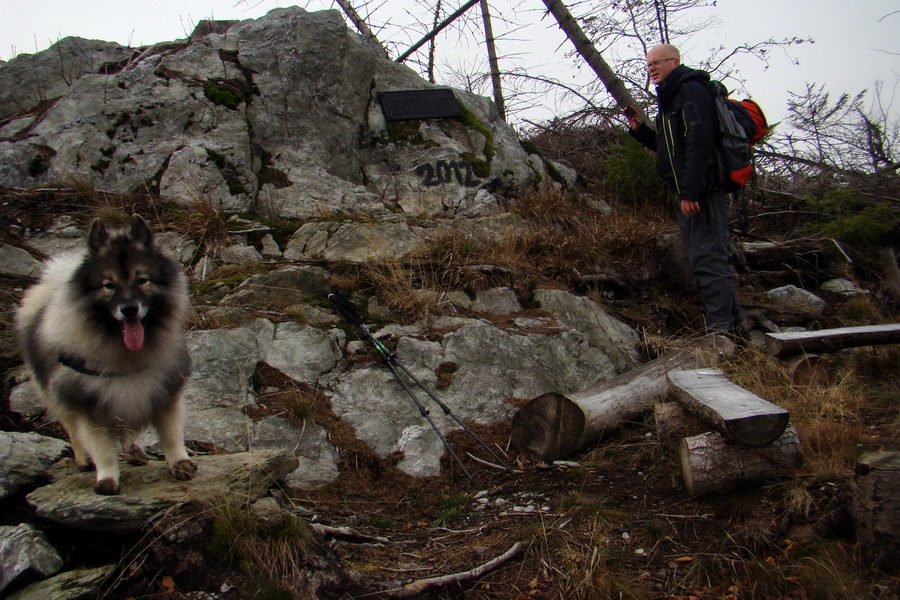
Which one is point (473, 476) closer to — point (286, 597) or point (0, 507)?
point (286, 597)

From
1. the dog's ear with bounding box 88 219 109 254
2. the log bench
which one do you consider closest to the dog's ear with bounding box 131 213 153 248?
the dog's ear with bounding box 88 219 109 254

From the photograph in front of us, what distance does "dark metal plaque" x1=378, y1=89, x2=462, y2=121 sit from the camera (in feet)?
26.8

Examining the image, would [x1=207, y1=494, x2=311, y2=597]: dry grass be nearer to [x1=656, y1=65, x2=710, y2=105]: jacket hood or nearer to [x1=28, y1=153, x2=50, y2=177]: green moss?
[x1=656, y1=65, x2=710, y2=105]: jacket hood

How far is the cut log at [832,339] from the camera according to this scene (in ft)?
12.7

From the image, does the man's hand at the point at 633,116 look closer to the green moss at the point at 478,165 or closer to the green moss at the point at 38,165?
the green moss at the point at 478,165

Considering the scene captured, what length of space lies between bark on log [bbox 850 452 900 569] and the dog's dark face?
3.15m

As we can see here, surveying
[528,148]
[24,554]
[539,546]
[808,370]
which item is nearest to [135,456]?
[24,554]

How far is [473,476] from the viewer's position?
386 cm

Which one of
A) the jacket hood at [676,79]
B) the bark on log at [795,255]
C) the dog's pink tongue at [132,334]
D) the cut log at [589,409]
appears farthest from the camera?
the bark on log at [795,255]

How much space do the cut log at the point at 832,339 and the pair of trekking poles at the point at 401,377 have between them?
2148 millimetres

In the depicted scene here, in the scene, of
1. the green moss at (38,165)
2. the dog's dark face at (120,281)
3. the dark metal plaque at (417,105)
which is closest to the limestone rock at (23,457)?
the dog's dark face at (120,281)

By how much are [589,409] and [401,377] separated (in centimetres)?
146

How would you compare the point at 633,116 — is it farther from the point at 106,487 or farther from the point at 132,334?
the point at 106,487

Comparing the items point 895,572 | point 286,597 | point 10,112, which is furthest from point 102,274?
point 10,112
